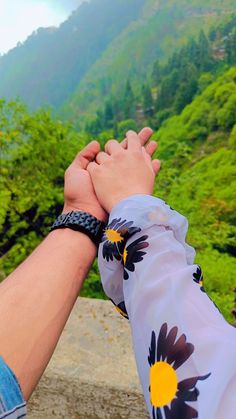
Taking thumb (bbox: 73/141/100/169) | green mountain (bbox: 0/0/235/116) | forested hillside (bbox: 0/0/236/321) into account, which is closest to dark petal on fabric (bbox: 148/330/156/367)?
thumb (bbox: 73/141/100/169)

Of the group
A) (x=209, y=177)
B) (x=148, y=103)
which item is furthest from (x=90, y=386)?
(x=148, y=103)

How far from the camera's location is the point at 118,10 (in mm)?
111688

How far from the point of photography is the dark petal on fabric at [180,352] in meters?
0.48

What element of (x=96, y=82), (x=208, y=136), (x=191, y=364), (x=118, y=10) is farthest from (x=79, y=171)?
(x=118, y=10)

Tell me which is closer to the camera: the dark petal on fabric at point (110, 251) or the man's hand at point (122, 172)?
the dark petal on fabric at point (110, 251)

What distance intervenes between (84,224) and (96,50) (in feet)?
352

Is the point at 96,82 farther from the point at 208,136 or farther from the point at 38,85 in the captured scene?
the point at 208,136

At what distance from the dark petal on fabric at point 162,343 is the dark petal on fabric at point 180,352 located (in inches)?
0.5

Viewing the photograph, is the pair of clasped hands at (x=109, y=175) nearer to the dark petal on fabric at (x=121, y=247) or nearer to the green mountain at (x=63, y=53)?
the dark petal on fabric at (x=121, y=247)

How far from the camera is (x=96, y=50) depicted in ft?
332

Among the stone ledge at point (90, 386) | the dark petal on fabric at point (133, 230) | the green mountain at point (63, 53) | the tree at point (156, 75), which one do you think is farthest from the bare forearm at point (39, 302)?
the green mountain at point (63, 53)

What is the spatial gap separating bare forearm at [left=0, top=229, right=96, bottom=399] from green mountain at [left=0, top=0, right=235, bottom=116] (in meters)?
56.1

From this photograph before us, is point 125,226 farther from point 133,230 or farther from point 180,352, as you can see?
point 180,352

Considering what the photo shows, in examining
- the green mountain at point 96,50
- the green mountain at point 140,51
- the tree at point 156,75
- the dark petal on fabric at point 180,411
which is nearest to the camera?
the dark petal on fabric at point 180,411
